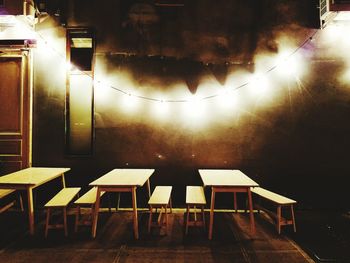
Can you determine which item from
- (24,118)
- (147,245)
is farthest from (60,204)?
(24,118)

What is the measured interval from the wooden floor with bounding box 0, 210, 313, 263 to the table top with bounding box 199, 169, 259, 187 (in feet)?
2.89

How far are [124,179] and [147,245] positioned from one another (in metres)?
1.09

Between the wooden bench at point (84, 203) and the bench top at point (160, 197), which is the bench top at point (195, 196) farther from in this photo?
the wooden bench at point (84, 203)

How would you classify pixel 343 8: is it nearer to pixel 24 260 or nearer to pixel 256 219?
pixel 256 219

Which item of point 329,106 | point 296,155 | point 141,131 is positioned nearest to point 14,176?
point 141,131

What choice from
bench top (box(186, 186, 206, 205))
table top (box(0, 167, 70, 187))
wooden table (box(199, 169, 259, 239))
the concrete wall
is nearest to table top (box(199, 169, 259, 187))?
wooden table (box(199, 169, 259, 239))

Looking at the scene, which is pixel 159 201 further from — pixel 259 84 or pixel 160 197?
pixel 259 84

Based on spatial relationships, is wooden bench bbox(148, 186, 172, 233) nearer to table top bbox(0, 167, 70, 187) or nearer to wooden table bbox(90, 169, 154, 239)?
wooden table bbox(90, 169, 154, 239)

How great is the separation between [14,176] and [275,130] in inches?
201

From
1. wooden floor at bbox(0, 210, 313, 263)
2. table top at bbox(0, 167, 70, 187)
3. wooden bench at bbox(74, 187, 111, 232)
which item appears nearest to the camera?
wooden floor at bbox(0, 210, 313, 263)

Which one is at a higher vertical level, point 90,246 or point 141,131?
point 141,131

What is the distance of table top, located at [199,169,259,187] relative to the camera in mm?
4086

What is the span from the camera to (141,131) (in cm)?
571

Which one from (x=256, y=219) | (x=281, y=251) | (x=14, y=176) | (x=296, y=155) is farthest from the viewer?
(x=296, y=155)
